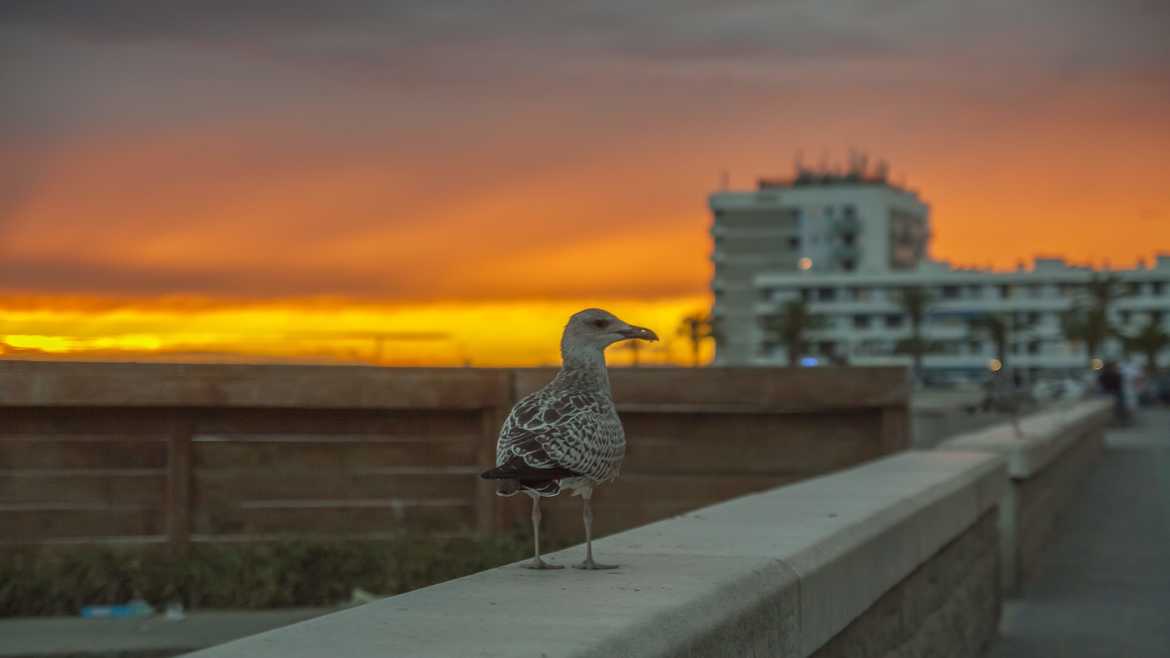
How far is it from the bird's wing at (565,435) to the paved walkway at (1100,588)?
5.45 meters

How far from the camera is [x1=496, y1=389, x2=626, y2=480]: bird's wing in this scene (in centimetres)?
463

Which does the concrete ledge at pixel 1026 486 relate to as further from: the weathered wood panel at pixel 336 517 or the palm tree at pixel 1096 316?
the palm tree at pixel 1096 316

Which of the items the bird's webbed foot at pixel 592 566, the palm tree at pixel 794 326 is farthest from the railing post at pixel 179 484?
the palm tree at pixel 794 326

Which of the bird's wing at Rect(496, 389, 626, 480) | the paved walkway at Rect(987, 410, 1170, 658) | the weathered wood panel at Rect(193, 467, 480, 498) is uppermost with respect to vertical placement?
the bird's wing at Rect(496, 389, 626, 480)

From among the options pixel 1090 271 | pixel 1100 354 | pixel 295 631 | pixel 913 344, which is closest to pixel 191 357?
pixel 295 631

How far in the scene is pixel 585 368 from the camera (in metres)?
5.09

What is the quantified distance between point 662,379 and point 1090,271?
167 m

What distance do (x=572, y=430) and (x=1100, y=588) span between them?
362 inches

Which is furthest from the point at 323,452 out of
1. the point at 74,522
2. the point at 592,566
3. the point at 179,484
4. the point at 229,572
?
the point at 592,566

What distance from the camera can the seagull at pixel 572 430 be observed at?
15.2 ft

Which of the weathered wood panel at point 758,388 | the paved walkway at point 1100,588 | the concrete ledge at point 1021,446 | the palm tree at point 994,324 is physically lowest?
the paved walkway at point 1100,588

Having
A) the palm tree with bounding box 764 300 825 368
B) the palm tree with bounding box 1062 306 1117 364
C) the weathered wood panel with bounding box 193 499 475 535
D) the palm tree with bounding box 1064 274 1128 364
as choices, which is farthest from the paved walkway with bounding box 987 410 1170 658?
the palm tree with bounding box 764 300 825 368

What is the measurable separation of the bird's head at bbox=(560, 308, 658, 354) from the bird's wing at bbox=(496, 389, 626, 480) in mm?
190

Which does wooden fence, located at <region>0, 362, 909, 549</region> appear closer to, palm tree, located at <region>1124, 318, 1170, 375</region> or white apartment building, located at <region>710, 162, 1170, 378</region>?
white apartment building, located at <region>710, 162, 1170, 378</region>
